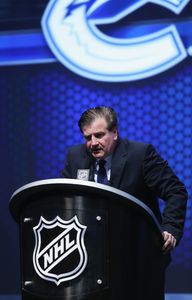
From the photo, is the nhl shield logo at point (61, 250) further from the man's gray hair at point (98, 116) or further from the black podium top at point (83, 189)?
the man's gray hair at point (98, 116)

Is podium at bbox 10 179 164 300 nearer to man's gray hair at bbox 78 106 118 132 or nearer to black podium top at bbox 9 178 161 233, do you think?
black podium top at bbox 9 178 161 233

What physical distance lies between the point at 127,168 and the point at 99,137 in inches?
6.0

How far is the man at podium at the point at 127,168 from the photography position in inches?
75.3

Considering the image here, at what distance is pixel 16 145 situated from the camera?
139 inches

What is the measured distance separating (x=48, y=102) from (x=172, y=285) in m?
1.32

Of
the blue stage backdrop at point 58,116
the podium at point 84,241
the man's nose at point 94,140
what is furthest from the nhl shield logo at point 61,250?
the blue stage backdrop at point 58,116

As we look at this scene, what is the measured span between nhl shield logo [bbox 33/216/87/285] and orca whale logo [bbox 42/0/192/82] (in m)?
1.92

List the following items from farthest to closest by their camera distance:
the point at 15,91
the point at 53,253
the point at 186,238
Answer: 1. the point at 15,91
2. the point at 186,238
3. the point at 53,253

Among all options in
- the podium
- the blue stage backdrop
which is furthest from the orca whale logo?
the podium

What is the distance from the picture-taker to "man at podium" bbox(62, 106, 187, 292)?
6.28ft

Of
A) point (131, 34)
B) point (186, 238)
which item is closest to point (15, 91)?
point (131, 34)

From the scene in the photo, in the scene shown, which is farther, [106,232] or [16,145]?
[16,145]

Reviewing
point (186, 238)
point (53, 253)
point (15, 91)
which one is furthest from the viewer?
point (15, 91)

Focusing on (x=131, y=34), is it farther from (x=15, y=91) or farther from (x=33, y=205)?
(x=33, y=205)
